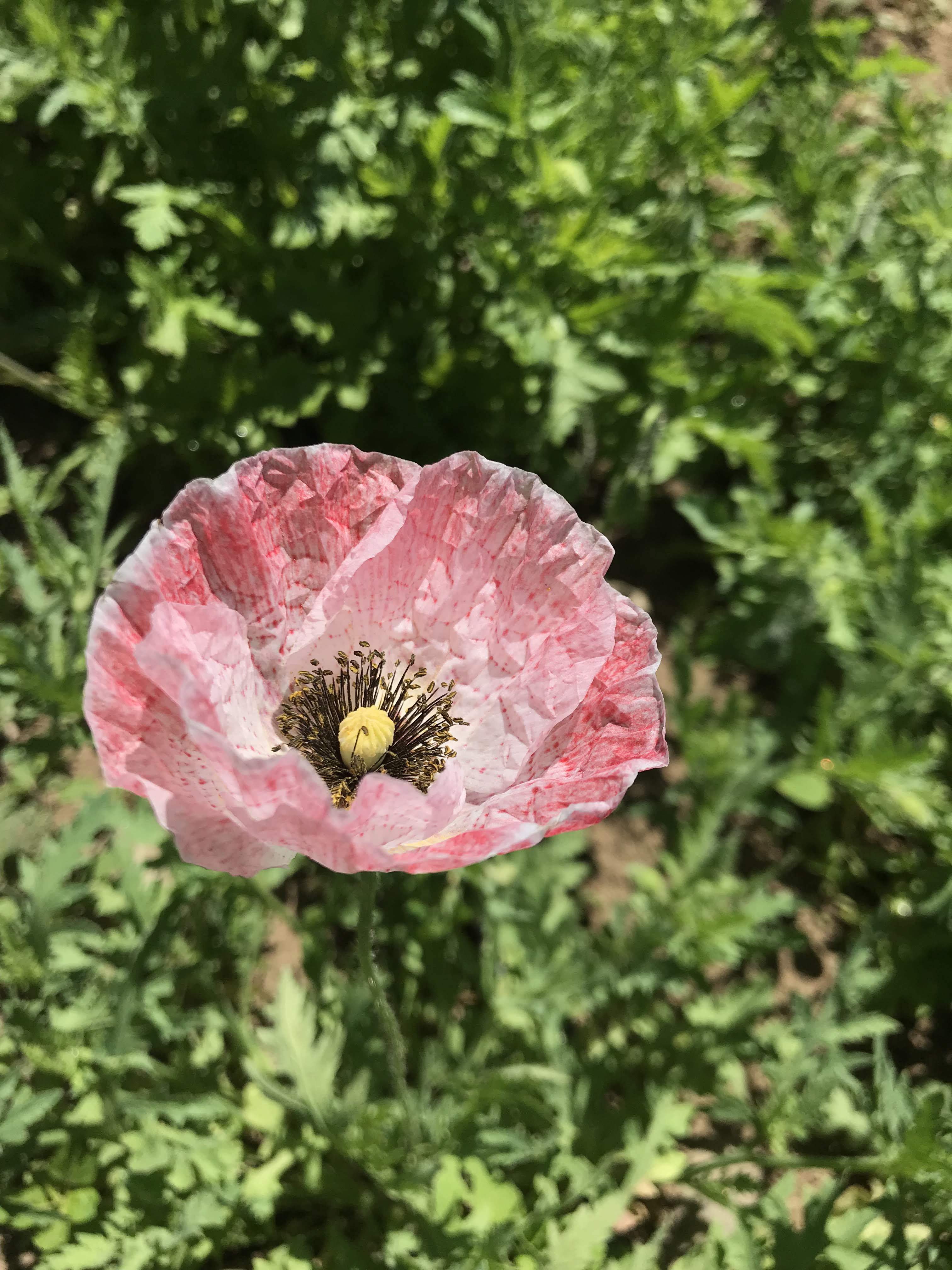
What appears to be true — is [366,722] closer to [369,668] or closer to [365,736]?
[365,736]

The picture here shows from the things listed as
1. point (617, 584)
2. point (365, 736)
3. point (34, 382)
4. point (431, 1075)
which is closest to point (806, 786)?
point (617, 584)

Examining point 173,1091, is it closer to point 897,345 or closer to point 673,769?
point 673,769

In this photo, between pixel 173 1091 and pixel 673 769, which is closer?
pixel 173 1091

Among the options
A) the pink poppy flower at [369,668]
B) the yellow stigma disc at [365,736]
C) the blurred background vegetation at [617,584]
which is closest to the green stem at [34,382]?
the blurred background vegetation at [617,584]

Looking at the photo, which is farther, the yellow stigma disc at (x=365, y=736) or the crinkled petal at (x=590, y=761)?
the yellow stigma disc at (x=365, y=736)

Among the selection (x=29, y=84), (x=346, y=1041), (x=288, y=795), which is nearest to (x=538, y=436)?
(x=29, y=84)

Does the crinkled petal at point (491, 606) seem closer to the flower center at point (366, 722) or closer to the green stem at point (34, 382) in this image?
the flower center at point (366, 722)
